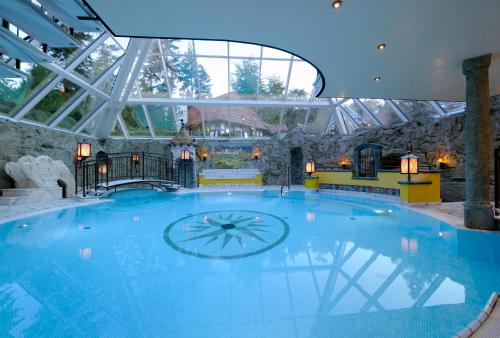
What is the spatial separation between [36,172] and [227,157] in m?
10.4

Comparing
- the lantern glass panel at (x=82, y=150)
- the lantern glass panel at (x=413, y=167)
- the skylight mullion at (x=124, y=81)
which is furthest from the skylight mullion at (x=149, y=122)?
the lantern glass panel at (x=413, y=167)

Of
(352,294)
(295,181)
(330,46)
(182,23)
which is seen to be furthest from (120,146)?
(352,294)

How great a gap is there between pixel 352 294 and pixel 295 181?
14374 millimetres

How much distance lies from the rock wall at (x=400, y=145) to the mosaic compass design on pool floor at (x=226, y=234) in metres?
9.87

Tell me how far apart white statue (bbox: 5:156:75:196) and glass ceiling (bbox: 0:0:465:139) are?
5.92 ft

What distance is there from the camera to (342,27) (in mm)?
3994

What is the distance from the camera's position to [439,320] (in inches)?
86.4

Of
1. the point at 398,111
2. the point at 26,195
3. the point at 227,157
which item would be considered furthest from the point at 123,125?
the point at 398,111

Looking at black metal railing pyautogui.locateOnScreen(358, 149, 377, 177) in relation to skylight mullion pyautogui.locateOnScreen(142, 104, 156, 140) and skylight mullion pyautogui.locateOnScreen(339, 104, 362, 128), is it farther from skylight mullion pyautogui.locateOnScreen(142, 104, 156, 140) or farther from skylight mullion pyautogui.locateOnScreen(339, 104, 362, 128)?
skylight mullion pyautogui.locateOnScreen(142, 104, 156, 140)

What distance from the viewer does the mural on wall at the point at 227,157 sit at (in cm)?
1684

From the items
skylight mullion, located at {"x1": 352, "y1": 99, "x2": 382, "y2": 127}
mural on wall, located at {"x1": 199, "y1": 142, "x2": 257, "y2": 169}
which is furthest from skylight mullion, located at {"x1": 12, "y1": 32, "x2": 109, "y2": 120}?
skylight mullion, located at {"x1": 352, "y1": 99, "x2": 382, "y2": 127}

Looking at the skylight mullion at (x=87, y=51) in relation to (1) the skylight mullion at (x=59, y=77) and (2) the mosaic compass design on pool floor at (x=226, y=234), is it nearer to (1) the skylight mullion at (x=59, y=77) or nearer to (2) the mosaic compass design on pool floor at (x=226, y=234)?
(1) the skylight mullion at (x=59, y=77)

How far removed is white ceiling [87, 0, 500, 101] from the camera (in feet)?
11.3

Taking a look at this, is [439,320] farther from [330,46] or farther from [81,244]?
[81,244]
